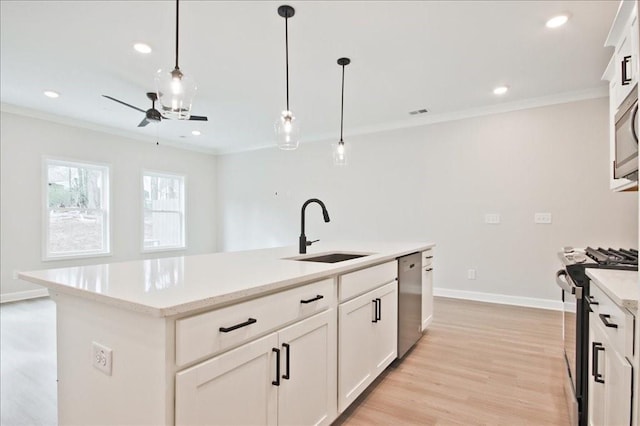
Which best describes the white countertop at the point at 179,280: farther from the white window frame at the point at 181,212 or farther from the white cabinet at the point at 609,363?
the white window frame at the point at 181,212

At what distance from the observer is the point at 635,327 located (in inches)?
41.4

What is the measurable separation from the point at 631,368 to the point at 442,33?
2625 mm

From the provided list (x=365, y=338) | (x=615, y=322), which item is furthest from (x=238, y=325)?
(x=615, y=322)

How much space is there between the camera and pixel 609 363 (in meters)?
1.27

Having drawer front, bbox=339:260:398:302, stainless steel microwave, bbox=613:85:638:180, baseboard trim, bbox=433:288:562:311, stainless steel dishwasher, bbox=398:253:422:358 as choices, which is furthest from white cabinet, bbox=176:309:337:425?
baseboard trim, bbox=433:288:562:311

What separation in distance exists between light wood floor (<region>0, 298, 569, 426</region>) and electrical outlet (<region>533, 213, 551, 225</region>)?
123cm

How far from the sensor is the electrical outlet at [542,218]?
4.21 metres

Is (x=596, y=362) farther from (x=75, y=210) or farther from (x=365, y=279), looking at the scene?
(x=75, y=210)

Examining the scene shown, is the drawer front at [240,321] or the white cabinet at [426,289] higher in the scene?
the drawer front at [240,321]

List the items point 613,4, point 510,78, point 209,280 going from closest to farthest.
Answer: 1. point 209,280
2. point 613,4
3. point 510,78

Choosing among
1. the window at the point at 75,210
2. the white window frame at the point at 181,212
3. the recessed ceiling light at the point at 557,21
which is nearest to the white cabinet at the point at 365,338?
the recessed ceiling light at the point at 557,21

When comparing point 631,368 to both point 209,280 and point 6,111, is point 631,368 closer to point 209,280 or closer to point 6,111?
point 209,280

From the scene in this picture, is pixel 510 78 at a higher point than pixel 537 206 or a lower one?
higher

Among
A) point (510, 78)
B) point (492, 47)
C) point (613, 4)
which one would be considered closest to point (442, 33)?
point (492, 47)
